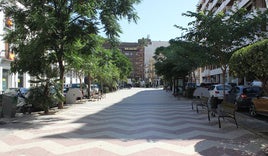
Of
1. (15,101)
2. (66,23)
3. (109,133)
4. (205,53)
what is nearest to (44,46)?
(66,23)

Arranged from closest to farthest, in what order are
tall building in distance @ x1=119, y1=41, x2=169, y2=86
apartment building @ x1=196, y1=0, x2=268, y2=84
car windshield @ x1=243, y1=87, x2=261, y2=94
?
car windshield @ x1=243, y1=87, x2=261, y2=94 < apartment building @ x1=196, y1=0, x2=268, y2=84 < tall building in distance @ x1=119, y1=41, x2=169, y2=86

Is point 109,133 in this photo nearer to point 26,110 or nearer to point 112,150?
point 112,150

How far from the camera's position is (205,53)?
1577 cm

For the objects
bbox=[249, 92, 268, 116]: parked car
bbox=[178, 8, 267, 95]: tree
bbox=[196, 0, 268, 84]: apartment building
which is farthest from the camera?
bbox=[196, 0, 268, 84]: apartment building

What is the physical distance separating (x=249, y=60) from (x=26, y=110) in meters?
11.5

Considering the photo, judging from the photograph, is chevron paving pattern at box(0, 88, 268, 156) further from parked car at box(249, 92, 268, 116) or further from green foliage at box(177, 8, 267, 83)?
green foliage at box(177, 8, 267, 83)

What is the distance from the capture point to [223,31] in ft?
46.4

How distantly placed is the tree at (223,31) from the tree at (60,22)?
318cm

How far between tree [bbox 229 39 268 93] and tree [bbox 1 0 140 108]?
7.35 metres

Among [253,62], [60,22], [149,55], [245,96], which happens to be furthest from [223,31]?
[149,55]

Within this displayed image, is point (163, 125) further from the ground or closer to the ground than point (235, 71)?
closer to the ground

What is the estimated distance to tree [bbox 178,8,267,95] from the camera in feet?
46.8

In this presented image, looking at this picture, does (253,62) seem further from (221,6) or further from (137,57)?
(137,57)

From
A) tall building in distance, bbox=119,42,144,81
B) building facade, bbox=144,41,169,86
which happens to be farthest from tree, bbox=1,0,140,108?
tall building in distance, bbox=119,42,144,81
